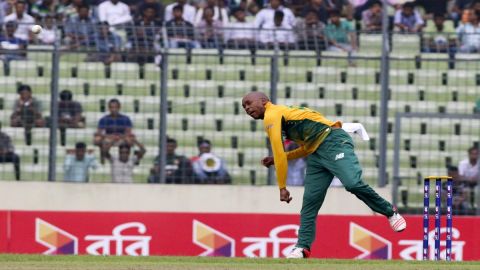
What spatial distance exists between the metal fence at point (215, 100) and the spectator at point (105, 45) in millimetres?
25

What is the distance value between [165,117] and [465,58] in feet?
13.8

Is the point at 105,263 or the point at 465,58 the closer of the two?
the point at 105,263

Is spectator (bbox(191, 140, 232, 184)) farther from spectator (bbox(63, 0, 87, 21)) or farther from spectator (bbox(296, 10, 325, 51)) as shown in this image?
spectator (bbox(63, 0, 87, 21))

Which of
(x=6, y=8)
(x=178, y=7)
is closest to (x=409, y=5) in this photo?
(x=178, y=7)

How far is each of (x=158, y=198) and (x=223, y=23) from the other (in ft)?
10.6

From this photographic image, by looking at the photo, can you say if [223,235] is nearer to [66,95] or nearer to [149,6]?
[66,95]

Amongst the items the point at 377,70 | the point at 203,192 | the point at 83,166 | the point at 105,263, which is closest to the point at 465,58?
the point at 377,70

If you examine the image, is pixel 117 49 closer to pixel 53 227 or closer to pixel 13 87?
pixel 13 87

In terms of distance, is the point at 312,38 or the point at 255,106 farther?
the point at 312,38

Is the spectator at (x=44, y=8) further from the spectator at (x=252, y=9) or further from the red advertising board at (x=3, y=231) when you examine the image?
the red advertising board at (x=3, y=231)

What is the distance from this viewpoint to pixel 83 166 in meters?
18.7

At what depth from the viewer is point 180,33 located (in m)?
20.0

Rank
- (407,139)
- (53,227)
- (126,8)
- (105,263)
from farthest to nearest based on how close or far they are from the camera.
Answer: (126,8), (407,139), (53,227), (105,263)

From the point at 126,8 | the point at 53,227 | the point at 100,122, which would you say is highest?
the point at 126,8
